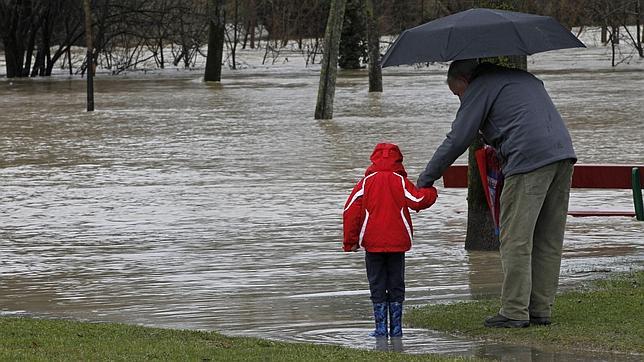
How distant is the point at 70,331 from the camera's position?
8000mm

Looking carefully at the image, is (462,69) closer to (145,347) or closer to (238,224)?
(145,347)

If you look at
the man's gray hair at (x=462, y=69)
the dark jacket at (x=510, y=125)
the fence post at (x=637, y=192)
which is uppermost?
the man's gray hair at (x=462, y=69)

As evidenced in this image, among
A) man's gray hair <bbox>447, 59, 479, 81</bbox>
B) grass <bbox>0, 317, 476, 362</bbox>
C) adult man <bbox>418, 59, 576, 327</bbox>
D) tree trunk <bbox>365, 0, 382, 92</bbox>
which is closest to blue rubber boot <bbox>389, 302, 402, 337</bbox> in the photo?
adult man <bbox>418, 59, 576, 327</bbox>

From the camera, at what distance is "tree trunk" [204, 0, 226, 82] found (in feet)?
153

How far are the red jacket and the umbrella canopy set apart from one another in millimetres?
778

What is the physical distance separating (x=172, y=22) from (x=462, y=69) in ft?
154

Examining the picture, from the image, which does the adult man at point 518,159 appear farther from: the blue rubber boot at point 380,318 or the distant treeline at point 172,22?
the distant treeline at point 172,22

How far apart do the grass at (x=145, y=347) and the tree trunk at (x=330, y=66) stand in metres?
21.4

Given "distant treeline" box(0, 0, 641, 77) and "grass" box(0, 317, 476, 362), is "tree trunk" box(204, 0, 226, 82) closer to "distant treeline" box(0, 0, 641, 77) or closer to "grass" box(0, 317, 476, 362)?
"distant treeline" box(0, 0, 641, 77)

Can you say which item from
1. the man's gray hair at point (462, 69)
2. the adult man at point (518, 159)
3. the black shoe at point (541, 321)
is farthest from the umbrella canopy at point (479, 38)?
the black shoe at point (541, 321)

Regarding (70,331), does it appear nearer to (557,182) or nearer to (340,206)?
(557,182)

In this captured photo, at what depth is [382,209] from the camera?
8.02 m

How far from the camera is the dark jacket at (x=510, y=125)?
26.2ft

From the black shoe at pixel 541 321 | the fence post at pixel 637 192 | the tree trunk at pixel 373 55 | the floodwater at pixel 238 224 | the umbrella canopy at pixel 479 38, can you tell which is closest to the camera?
the black shoe at pixel 541 321
